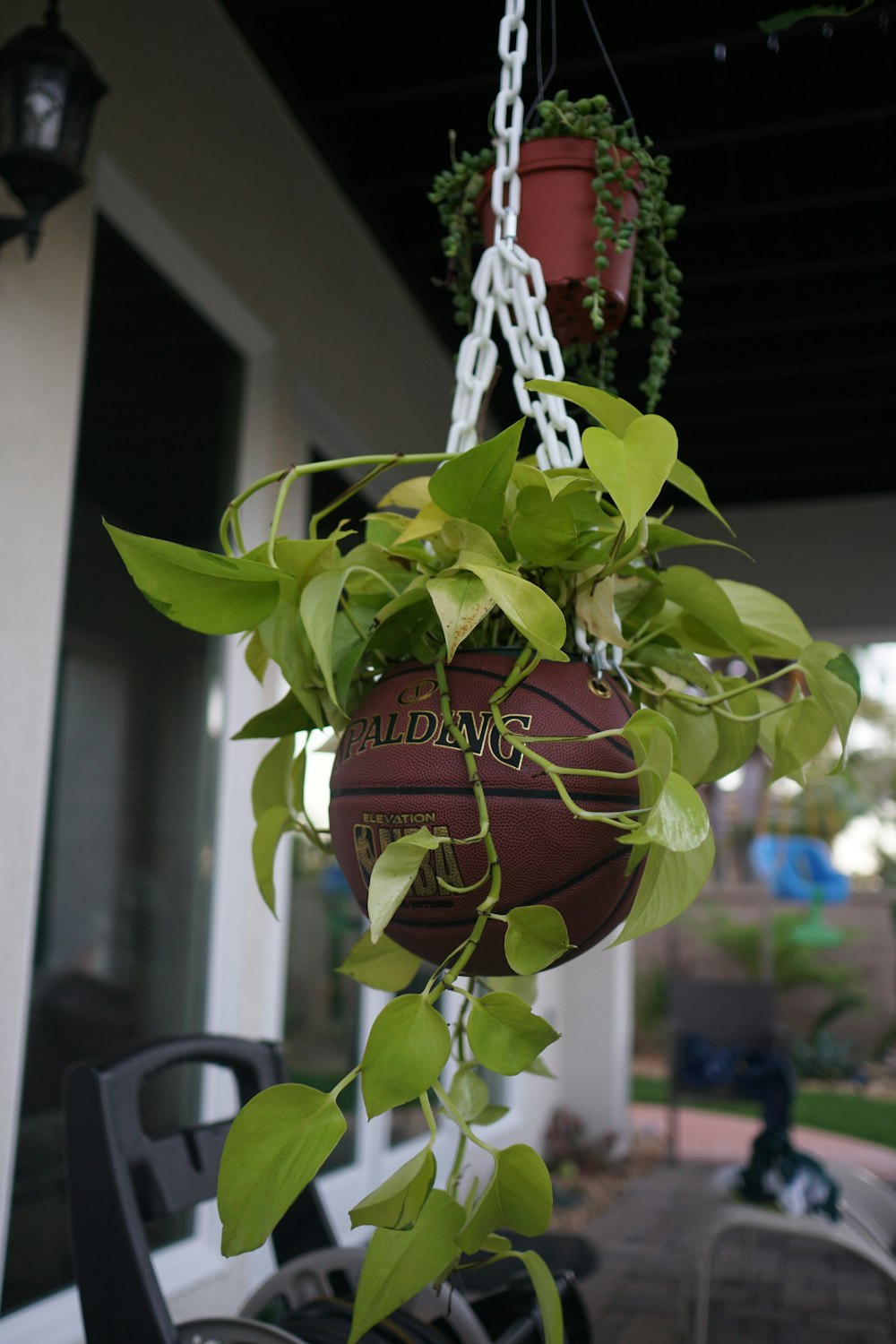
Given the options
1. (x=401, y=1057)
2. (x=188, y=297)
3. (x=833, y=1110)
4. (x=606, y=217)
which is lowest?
(x=833, y=1110)

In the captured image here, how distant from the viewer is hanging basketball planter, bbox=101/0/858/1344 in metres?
0.67

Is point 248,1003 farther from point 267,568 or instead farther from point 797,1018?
point 797,1018

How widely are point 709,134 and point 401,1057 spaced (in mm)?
2444

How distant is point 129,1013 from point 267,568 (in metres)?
3.03

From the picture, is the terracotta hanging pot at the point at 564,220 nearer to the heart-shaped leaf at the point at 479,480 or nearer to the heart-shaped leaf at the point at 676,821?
the heart-shaped leaf at the point at 479,480

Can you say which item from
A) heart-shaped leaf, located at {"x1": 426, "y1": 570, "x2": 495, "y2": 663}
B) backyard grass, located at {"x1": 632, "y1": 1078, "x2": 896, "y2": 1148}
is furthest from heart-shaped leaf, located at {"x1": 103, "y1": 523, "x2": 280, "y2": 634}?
backyard grass, located at {"x1": 632, "y1": 1078, "x2": 896, "y2": 1148}

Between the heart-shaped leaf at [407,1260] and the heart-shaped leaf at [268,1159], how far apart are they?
0.12m

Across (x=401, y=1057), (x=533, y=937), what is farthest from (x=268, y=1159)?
(x=533, y=937)

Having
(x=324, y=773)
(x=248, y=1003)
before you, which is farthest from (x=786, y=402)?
(x=248, y=1003)

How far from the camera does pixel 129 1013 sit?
339 centimetres

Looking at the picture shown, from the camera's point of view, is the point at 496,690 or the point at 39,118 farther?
the point at 39,118

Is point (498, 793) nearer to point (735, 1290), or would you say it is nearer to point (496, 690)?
point (496, 690)

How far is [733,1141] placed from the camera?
6.66 m

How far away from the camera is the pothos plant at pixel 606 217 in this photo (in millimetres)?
962
